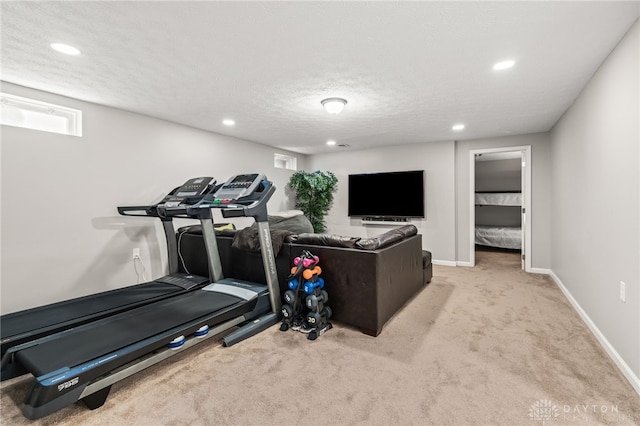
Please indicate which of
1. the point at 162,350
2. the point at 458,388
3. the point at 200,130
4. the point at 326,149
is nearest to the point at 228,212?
the point at 162,350

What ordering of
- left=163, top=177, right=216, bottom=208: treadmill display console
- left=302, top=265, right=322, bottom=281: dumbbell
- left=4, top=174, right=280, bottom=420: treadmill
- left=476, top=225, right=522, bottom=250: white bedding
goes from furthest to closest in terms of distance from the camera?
left=476, top=225, right=522, bottom=250: white bedding < left=163, top=177, right=216, bottom=208: treadmill display console < left=302, top=265, right=322, bottom=281: dumbbell < left=4, top=174, right=280, bottom=420: treadmill

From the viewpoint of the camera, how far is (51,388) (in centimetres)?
149

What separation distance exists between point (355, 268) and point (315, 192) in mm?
3662

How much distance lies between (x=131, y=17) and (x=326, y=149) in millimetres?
4530

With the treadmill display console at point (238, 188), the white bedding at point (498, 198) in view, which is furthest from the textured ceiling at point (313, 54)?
the white bedding at point (498, 198)

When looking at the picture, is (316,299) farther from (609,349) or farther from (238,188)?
(609,349)

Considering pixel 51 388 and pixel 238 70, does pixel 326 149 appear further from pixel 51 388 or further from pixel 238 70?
pixel 51 388

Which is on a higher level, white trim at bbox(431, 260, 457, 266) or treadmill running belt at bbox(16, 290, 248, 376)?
treadmill running belt at bbox(16, 290, 248, 376)

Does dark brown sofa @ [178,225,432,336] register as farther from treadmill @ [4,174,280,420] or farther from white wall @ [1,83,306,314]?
white wall @ [1,83,306,314]

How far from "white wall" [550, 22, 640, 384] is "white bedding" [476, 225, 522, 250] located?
123 inches

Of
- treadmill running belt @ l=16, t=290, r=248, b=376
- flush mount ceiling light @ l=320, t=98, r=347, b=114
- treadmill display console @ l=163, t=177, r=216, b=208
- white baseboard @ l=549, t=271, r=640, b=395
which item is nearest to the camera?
treadmill running belt @ l=16, t=290, r=248, b=376

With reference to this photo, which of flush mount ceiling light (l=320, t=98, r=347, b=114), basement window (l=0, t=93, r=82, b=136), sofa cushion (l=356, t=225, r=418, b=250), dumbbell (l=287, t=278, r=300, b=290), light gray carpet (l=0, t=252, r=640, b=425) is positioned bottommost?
light gray carpet (l=0, t=252, r=640, b=425)

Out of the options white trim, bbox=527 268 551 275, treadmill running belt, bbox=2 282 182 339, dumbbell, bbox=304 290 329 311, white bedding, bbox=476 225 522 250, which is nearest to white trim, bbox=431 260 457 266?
white trim, bbox=527 268 551 275

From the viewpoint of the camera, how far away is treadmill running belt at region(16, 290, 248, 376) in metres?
1.69
